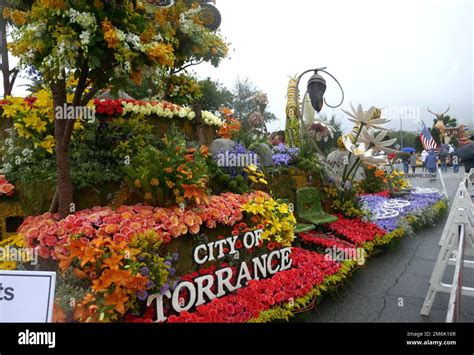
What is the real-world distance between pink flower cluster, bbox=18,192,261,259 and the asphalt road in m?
1.18

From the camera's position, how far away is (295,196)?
484cm

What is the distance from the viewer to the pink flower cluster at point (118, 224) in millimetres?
2416

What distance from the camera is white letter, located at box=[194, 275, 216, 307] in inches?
97.9

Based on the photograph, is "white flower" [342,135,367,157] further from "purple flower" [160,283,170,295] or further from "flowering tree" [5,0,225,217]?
"purple flower" [160,283,170,295]

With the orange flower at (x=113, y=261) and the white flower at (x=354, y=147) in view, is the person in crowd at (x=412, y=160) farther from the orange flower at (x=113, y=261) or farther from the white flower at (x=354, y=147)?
the orange flower at (x=113, y=261)

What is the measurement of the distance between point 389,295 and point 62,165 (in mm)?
3263

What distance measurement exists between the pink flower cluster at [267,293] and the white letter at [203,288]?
82mm

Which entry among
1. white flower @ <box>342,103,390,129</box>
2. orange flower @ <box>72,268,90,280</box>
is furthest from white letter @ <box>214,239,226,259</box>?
white flower @ <box>342,103,390,129</box>

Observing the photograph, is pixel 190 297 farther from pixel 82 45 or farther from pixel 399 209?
pixel 399 209

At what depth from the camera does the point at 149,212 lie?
2715 mm

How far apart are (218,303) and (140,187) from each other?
1233mm

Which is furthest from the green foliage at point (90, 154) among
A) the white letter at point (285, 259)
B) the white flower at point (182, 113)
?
the white letter at point (285, 259)
